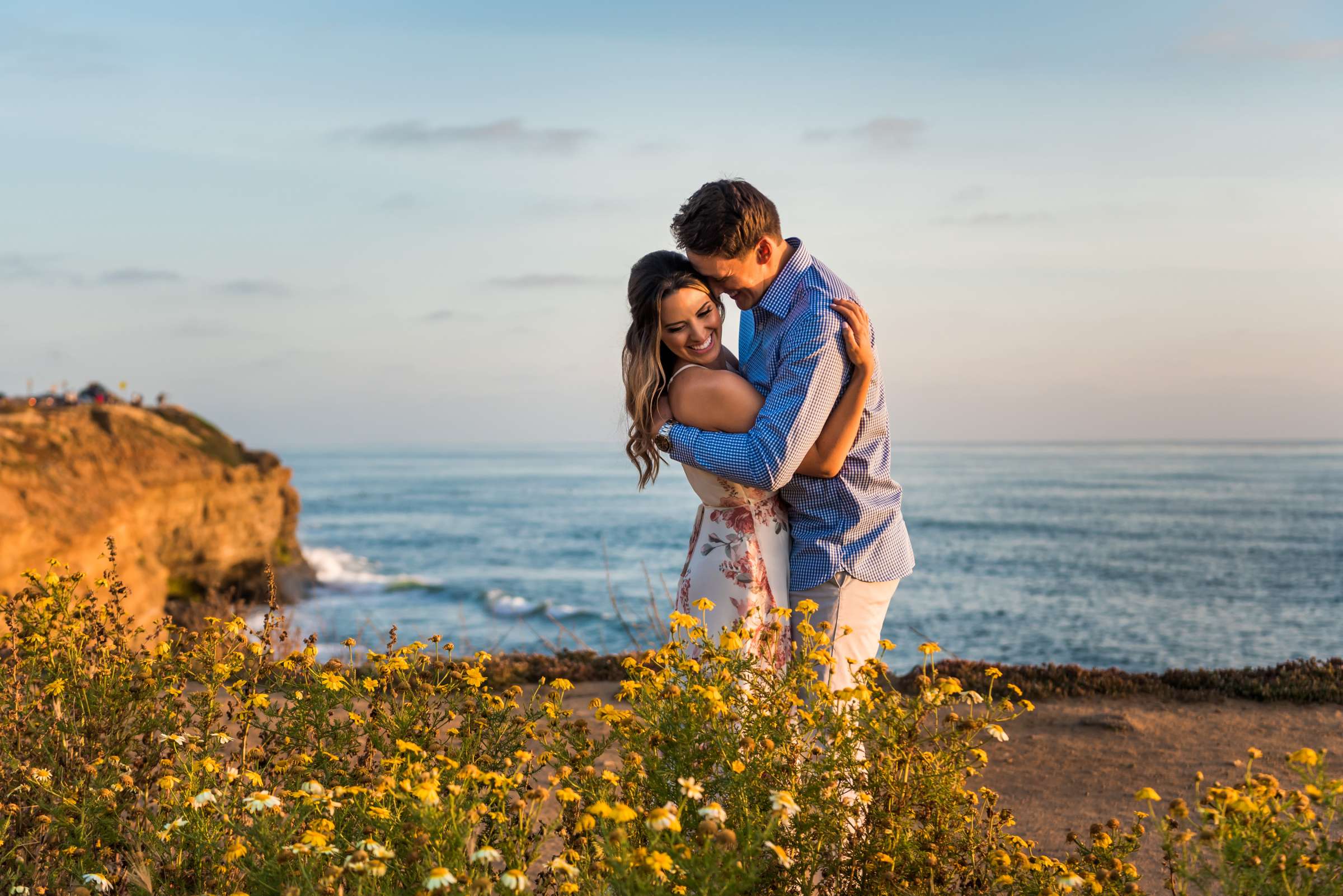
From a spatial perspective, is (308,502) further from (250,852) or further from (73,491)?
(250,852)

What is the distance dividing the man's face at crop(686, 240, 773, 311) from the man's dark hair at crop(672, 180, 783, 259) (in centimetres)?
2

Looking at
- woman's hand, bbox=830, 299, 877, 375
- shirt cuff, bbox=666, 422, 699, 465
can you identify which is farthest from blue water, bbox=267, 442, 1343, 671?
woman's hand, bbox=830, 299, 877, 375

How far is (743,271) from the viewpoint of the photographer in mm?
3676

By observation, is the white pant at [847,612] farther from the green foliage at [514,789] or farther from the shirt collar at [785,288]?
the shirt collar at [785,288]

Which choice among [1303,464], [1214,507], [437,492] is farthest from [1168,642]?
[1303,464]

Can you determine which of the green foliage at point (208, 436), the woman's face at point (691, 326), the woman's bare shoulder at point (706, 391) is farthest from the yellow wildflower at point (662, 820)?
the green foliage at point (208, 436)

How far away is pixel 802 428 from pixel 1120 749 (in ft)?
14.8

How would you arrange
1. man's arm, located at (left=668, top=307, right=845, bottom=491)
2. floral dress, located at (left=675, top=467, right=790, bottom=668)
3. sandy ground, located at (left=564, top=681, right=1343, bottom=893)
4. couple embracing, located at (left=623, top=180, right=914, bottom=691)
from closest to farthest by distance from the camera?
man's arm, located at (left=668, top=307, right=845, bottom=491), couple embracing, located at (left=623, top=180, right=914, bottom=691), floral dress, located at (left=675, top=467, right=790, bottom=668), sandy ground, located at (left=564, top=681, right=1343, bottom=893)

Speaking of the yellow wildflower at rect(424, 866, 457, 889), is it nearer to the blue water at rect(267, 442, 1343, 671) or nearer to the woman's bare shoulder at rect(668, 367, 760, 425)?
the woman's bare shoulder at rect(668, 367, 760, 425)

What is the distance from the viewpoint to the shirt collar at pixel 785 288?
3.64m

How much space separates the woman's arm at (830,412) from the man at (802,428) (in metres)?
0.05

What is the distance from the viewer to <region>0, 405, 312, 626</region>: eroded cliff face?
17344mm

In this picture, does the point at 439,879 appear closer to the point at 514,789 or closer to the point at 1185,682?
the point at 514,789

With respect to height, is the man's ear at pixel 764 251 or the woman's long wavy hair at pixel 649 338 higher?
the man's ear at pixel 764 251
